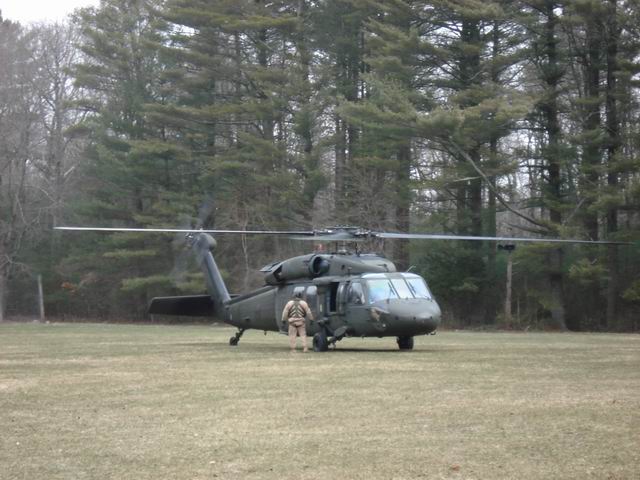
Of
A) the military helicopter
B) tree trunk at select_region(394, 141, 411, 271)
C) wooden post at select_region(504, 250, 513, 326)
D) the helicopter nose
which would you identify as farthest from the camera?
tree trunk at select_region(394, 141, 411, 271)

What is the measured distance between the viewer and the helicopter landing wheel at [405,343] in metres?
21.8

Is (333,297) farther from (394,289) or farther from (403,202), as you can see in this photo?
(403,202)

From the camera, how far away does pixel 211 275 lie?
2620 cm

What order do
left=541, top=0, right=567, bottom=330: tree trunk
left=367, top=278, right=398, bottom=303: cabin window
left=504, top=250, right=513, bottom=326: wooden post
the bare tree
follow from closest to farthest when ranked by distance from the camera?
left=367, top=278, right=398, bottom=303: cabin window < left=504, top=250, right=513, bottom=326: wooden post < left=541, top=0, right=567, bottom=330: tree trunk < the bare tree

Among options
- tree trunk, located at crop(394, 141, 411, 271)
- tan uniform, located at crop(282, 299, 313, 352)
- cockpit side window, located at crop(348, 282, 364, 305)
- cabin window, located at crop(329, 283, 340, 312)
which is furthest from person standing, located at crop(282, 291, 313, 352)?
tree trunk, located at crop(394, 141, 411, 271)

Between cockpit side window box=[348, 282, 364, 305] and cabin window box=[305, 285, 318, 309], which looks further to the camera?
cabin window box=[305, 285, 318, 309]

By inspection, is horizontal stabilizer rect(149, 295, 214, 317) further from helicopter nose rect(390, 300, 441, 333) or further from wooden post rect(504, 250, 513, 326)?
wooden post rect(504, 250, 513, 326)

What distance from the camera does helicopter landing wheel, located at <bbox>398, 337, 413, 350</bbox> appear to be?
21.8 meters

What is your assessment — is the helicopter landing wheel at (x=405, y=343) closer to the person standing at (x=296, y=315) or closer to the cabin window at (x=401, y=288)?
the cabin window at (x=401, y=288)

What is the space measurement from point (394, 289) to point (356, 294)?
2.69 ft

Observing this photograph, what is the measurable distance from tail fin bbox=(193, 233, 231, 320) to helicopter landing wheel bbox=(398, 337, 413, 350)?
5.57m

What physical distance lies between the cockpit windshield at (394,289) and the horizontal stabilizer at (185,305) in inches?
268

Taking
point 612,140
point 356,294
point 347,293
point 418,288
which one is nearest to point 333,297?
point 347,293


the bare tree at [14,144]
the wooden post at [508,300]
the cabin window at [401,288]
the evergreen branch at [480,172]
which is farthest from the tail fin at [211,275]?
the bare tree at [14,144]
